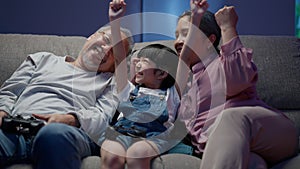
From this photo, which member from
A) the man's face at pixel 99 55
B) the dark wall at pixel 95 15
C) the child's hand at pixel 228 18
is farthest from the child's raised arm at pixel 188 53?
the dark wall at pixel 95 15

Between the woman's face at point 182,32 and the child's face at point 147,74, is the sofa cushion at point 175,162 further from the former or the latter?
the woman's face at point 182,32

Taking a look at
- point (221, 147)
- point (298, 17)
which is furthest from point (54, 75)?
point (298, 17)

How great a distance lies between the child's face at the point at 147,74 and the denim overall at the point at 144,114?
0.17ft

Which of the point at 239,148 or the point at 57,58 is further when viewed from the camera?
the point at 57,58

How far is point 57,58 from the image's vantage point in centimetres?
173

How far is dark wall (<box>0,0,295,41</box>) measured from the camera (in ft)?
7.52

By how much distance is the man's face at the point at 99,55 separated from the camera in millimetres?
1617

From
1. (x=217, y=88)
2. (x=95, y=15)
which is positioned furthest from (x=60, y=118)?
(x=95, y=15)

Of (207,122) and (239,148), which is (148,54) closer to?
(207,122)

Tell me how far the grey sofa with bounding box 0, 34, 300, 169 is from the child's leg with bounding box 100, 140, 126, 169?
24.7 inches

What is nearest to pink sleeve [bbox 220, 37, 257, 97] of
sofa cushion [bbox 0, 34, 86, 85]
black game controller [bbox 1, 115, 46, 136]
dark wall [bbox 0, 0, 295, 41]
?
black game controller [bbox 1, 115, 46, 136]

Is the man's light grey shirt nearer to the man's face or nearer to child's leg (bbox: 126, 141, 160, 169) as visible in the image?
the man's face

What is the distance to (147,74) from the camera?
4.99ft

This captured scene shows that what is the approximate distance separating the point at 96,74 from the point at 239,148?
0.72 meters
